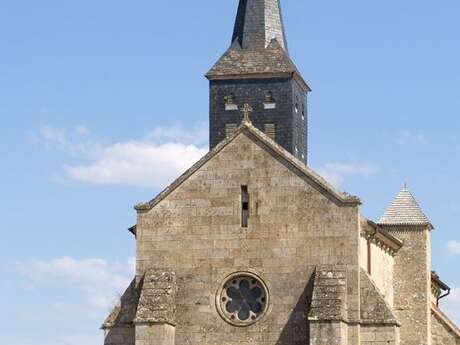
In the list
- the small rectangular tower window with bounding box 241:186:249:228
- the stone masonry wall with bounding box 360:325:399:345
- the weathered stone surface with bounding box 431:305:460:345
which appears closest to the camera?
the stone masonry wall with bounding box 360:325:399:345

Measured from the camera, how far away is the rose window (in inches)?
2101

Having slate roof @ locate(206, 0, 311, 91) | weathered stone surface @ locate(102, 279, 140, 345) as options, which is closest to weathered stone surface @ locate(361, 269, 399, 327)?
weathered stone surface @ locate(102, 279, 140, 345)

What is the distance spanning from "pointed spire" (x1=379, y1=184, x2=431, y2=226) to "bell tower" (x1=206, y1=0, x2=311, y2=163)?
191 inches

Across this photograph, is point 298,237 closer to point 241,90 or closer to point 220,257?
point 220,257

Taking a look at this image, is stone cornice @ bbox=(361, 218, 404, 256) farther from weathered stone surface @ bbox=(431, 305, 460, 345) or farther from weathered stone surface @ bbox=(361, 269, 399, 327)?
weathered stone surface @ bbox=(361, 269, 399, 327)

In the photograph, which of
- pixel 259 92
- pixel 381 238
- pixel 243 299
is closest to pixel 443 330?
pixel 381 238

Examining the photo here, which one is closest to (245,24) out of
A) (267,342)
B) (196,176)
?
(196,176)

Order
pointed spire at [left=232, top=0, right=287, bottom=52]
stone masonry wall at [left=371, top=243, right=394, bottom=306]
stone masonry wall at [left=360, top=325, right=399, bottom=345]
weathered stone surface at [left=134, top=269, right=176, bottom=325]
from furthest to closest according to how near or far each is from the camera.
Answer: pointed spire at [left=232, top=0, right=287, bottom=52] → stone masonry wall at [left=371, top=243, right=394, bottom=306] → weathered stone surface at [left=134, top=269, right=176, bottom=325] → stone masonry wall at [left=360, top=325, right=399, bottom=345]

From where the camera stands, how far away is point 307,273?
2085 inches

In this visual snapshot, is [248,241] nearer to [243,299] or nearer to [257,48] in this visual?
[243,299]

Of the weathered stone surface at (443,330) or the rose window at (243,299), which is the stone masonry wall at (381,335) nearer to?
the rose window at (243,299)

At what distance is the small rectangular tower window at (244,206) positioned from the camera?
177ft

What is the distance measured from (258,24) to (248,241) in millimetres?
16895

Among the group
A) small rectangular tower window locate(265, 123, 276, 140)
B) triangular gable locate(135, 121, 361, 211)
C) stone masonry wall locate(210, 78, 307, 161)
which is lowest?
triangular gable locate(135, 121, 361, 211)
